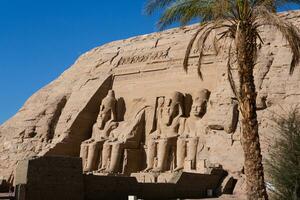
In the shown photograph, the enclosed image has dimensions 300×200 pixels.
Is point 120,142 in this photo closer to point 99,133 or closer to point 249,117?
point 99,133

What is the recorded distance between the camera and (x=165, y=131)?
726 inches

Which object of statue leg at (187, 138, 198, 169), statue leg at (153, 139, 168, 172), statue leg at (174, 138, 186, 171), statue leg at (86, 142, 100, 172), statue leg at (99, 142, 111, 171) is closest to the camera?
statue leg at (187, 138, 198, 169)

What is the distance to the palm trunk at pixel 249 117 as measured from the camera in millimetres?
8258

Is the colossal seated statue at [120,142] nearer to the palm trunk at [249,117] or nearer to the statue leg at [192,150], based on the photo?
the statue leg at [192,150]

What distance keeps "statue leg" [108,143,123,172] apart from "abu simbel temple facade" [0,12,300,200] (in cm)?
4

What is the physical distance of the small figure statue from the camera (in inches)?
662

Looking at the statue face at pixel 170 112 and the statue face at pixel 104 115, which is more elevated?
the statue face at pixel 104 115

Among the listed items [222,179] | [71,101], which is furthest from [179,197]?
[71,101]

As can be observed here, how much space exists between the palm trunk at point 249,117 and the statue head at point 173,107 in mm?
9414

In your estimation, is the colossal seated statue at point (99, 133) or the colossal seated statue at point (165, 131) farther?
the colossal seated statue at point (99, 133)

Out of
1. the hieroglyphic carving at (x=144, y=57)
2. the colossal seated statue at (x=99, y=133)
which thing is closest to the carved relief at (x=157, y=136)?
the colossal seated statue at (x=99, y=133)

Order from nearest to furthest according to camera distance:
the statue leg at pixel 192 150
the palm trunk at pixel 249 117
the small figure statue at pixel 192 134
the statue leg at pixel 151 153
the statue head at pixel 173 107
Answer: the palm trunk at pixel 249 117
the statue leg at pixel 192 150
the small figure statue at pixel 192 134
the statue leg at pixel 151 153
the statue head at pixel 173 107

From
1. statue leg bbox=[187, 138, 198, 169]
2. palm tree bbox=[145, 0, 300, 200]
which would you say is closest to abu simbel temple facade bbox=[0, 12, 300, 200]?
statue leg bbox=[187, 138, 198, 169]

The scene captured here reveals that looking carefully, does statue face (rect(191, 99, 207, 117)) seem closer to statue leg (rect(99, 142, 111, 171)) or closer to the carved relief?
the carved relief
